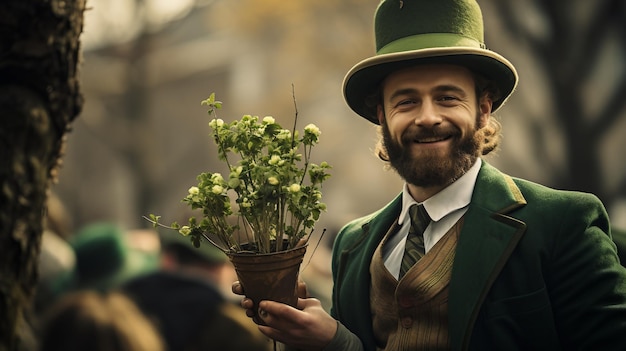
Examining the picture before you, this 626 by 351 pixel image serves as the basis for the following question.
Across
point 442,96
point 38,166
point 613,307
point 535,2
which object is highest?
point 535,2

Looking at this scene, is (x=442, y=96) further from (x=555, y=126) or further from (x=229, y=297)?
(x=555, y=126)

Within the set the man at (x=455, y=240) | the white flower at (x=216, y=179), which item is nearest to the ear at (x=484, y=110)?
the man at (x=455, y=240)

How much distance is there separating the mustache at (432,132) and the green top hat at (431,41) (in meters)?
0.24

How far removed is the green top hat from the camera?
246 centimetres

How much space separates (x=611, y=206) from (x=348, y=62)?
5.71 meters

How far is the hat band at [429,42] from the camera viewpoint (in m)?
2.46

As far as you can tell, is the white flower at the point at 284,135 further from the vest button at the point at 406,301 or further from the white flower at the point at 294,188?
the vest button at the point at 406,301

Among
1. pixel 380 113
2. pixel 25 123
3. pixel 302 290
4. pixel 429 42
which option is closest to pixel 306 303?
pixel 302 290

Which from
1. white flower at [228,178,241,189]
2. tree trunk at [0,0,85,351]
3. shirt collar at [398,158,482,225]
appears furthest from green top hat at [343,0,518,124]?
tree trunk at [0,0,85,351]

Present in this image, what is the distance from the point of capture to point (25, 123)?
236cm

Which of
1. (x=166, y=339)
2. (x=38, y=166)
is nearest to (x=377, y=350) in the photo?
(x=38, y=166)

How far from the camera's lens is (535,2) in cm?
886

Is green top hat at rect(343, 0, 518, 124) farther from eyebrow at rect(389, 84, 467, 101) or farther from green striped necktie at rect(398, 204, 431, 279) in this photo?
green striped necktie at rect(398, 204, 431, 279)

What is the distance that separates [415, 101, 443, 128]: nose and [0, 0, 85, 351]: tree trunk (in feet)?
4.18
